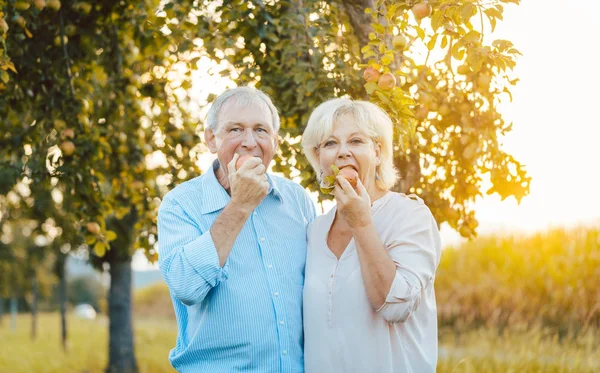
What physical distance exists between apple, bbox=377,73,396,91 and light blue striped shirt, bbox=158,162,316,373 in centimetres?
77

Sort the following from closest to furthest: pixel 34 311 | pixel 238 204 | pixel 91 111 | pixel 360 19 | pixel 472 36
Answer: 1. pixel 238 204
2. pixel 472 36
3. pixel 360 19
4. pixel 91 111
5. pixel 34 311

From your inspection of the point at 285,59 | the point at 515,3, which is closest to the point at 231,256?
the point at 515,3

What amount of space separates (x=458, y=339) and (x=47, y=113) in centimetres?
628

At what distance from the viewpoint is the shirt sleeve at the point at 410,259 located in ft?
7.07

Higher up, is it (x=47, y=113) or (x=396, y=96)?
(x=47, y=113)

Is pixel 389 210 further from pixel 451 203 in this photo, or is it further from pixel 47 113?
pixel 47 113

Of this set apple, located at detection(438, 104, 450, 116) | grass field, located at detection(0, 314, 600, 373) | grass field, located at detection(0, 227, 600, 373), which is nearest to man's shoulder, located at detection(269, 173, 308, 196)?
apple, located at detection(438, 104, 450, 116)

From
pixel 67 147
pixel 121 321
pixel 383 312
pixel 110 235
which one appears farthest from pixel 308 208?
pixel 121 321

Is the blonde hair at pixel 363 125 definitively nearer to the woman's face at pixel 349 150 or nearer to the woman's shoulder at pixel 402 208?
the woman's face at pixel 349 150

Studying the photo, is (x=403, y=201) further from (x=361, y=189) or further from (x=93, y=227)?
(x=93, y=227)

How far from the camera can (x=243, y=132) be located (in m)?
2.58

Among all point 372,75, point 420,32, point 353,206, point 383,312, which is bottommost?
point 383,312

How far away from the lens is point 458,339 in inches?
347

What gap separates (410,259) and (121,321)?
727 centimetres
